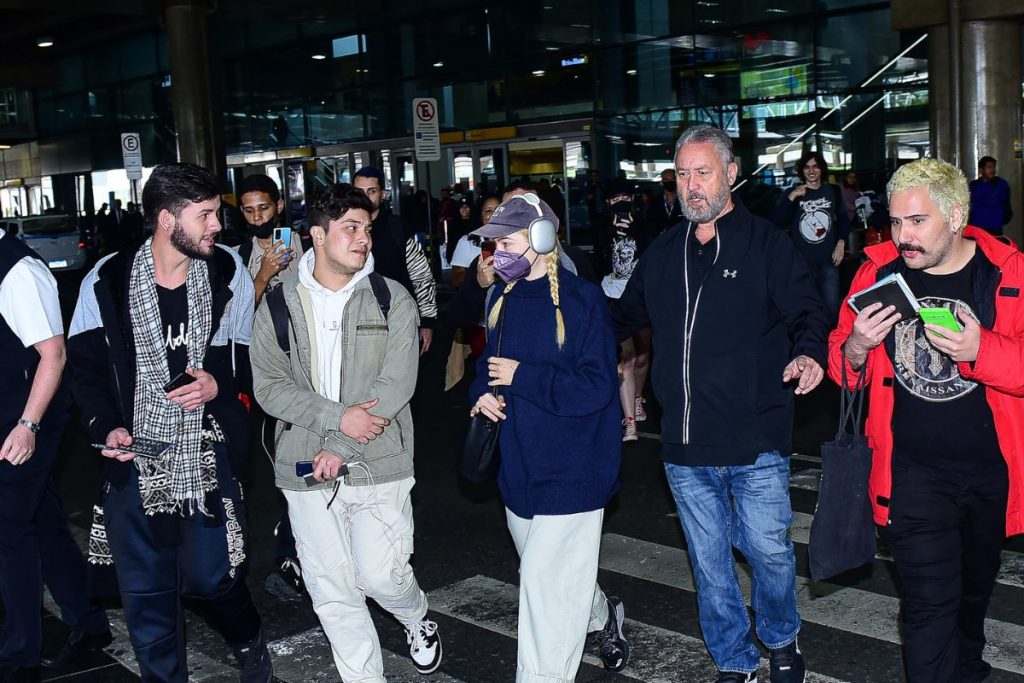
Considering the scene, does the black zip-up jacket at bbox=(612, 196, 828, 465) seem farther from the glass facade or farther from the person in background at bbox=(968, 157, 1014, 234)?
the glass facade

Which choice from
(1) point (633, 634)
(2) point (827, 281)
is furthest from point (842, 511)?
(2) point (827, 281)

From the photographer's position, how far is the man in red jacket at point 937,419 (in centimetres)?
393

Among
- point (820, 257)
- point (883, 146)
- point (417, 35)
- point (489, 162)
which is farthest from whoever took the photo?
point (417, 35)

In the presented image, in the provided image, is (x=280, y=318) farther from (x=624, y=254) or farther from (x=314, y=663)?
(x=624, y=254)

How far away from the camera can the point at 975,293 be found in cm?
398

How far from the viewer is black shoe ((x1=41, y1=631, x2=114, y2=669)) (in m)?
5.57

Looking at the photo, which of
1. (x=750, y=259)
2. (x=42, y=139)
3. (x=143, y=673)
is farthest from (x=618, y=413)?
(x=42, y=139)

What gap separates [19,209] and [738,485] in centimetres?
5395

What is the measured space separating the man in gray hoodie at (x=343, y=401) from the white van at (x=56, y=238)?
99.9 feet

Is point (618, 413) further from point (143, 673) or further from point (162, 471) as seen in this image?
point (143, 673)

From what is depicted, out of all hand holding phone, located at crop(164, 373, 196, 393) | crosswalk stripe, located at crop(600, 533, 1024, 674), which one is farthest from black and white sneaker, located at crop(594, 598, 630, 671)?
hand holding phone, located at crop(164, 373, 196, 393)

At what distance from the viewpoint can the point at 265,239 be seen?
6.63 meters

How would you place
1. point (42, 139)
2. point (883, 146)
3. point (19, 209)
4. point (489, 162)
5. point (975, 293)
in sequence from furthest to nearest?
point (19, 209)
point (42, 139)
point (489, 162)
point (883, 146)
point (975, 293)

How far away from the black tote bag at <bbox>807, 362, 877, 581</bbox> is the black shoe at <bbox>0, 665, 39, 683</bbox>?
329cm
